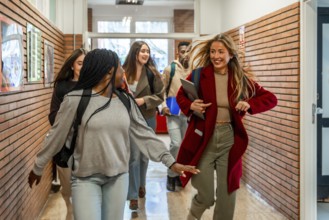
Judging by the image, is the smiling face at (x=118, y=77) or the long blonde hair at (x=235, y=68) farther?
the long blonde hair at (x=235, y=68)

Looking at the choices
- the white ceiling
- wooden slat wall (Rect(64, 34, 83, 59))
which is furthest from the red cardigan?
the white ceiling

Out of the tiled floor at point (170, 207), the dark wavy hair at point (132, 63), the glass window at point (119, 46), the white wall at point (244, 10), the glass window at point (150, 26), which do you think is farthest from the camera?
the glass window at point (119, 46)

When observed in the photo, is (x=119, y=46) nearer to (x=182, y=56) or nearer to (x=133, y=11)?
(x=133, y=11)

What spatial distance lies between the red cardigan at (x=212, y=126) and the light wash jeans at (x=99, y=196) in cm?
76

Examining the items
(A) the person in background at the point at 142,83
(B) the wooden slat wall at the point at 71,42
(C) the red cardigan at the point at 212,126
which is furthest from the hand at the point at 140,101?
(B) the wooden slat wall at the point at 71,42

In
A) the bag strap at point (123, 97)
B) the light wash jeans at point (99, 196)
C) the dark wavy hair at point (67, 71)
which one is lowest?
the light wash jeans at point (99, 196)

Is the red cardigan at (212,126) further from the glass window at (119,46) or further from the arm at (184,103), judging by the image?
the glass window at (119,46)

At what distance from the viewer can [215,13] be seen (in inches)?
260

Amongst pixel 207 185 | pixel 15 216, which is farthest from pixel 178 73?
pixel 15 216

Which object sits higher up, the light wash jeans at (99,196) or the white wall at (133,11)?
the white wall at (133,11)

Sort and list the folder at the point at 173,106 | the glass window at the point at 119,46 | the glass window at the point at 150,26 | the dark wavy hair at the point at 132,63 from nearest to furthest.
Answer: the dark wavy hair at the point at 132,63 → the folder at the point at 173,106 → the glass window at the point at 150,26 → the glass window at the point at 119,46

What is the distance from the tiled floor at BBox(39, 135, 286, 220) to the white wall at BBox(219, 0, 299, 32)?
2.04 m

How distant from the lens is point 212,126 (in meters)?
2.79

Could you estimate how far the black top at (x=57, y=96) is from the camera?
2.94 metres
